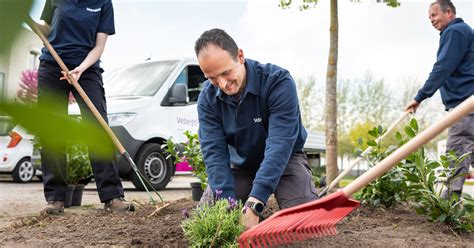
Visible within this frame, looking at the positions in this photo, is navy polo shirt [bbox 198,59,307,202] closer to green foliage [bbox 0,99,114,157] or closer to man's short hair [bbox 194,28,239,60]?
man's short hair [bbox 194,28,239,60]

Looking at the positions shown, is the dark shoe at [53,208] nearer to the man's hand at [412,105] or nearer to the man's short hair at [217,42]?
the man's short hair at [217,42]

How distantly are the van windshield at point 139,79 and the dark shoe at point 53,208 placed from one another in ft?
11.1

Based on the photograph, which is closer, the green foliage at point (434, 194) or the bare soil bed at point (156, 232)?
the bare soil bed at point (156, 232)

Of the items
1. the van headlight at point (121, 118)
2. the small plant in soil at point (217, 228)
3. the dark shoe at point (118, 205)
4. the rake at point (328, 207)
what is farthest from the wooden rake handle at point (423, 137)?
the van headlight at point (121, 118)

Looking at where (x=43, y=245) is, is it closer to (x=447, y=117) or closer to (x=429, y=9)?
(x=447, y=117)

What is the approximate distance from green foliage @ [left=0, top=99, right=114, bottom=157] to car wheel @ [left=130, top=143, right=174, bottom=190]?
6.90m

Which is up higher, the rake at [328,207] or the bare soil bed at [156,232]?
the rake at [328,207]

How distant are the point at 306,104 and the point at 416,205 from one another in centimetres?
2132

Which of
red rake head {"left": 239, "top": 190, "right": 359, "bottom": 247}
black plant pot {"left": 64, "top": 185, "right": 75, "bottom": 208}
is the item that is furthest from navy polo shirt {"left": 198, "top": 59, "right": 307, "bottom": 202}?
black plant pot {"left": 64, "top": 185, "right": 75, "bottom": 208}

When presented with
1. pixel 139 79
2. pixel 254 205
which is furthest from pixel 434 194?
pixel 139 79

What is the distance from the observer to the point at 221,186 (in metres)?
3.15

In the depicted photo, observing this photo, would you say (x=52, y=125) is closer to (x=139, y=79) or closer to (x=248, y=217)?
(x=248, y=217)

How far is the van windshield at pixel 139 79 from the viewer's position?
7805 mm

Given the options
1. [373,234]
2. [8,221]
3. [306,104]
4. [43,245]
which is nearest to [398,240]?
[373,234]
